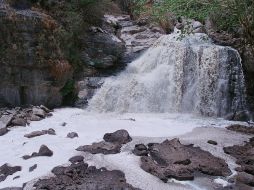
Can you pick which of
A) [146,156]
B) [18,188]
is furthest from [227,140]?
[18,188]

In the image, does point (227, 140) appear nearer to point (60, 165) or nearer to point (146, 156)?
point (146, 156)

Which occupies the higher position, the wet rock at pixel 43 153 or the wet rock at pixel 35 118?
the wet rock at pixel 35 118

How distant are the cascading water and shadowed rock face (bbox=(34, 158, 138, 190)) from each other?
7324 mm

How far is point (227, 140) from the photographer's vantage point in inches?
519

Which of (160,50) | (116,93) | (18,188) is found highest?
(160,50)

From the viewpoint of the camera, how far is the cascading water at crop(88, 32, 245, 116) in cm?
1727

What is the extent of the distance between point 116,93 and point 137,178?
8323 millimetres

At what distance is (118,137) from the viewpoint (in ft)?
41.1

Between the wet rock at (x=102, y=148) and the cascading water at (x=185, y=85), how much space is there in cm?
563

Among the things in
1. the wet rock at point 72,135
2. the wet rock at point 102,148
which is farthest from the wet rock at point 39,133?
the wet rock at point 102,148

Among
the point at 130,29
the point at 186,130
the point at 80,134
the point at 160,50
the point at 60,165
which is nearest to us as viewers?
the point at 60,165

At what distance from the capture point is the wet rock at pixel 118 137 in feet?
40.7

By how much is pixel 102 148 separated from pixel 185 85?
276 inches

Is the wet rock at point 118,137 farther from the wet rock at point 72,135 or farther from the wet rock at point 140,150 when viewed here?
the wet rock at point 72,135
